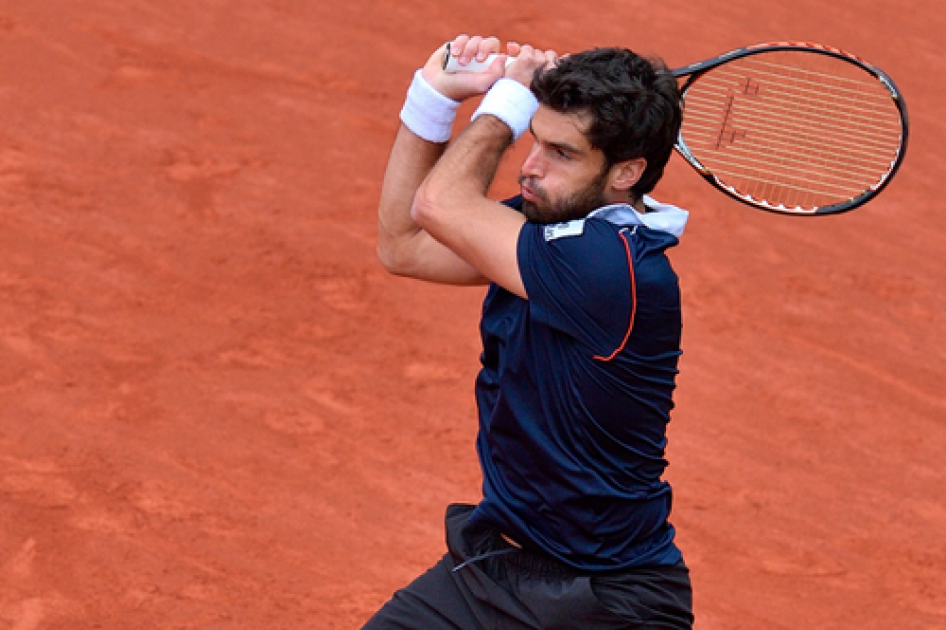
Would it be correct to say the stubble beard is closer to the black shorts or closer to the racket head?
the racket head

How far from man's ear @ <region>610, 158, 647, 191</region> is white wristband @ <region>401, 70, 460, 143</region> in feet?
1.76

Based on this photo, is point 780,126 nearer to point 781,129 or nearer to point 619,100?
point 781,129

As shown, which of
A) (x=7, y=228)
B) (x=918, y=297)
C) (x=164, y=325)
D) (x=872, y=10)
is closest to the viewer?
(x=164, y=325)

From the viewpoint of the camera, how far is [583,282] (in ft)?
10.3

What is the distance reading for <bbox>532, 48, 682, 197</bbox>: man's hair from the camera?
3256 mm

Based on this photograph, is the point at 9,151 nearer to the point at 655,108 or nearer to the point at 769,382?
the point at 769,382

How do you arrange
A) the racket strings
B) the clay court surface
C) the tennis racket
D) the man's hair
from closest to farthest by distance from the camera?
the man's hair, the tennis racket, the racket strings, the clay court surface

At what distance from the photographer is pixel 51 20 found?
10.0 m

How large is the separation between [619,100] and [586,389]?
2.45ft

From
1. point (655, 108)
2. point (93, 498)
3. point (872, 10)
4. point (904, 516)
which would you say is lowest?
point (93, 498)

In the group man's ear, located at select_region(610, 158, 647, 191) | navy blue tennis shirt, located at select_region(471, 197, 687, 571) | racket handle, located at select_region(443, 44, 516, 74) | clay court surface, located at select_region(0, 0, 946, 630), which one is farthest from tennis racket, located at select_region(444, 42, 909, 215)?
clay court surface, located at select_region(0, 0, 946, 630)

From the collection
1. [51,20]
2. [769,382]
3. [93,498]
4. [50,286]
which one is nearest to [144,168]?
[50,286]

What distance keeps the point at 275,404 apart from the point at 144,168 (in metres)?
2.62

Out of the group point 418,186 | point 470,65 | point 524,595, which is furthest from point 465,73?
point 524,595
